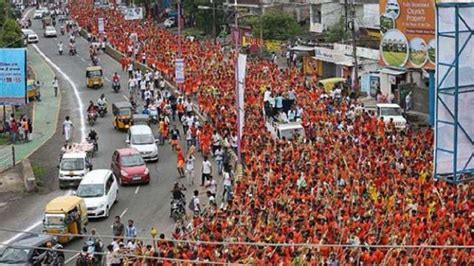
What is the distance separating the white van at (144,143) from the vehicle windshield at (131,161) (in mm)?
2453

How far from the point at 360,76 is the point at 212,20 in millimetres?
31178

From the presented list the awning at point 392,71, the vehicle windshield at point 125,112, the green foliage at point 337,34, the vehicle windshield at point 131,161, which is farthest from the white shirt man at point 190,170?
Result: the green foliage at point 337,34

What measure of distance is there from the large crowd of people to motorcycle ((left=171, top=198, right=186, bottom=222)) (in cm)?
192

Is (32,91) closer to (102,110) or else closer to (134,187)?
(102,110)

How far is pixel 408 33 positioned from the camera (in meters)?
38.0

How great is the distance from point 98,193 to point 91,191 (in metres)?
0.22

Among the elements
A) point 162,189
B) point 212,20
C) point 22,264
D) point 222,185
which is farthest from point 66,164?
point 212,20

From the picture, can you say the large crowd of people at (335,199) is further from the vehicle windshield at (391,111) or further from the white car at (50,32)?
the white car at (50,32)

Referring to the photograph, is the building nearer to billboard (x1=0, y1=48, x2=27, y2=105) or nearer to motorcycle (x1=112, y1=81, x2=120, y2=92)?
motorcycle (x1=112, y1=81, x2=120, y2=92)

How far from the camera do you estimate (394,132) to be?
1304 inches

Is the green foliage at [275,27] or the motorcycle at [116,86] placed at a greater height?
the green foliage at [275,27]

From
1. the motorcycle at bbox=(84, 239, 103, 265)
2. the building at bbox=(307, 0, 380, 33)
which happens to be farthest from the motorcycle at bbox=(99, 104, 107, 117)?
the motorcycle at bbox=(84, 239, 103, 265)

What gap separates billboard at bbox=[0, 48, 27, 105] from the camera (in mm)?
40375

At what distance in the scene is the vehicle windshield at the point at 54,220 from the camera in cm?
2714
